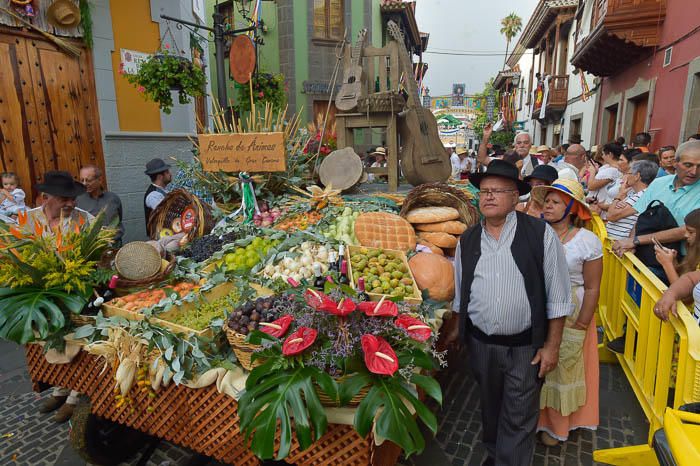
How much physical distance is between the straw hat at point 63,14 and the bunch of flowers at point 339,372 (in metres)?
6.05

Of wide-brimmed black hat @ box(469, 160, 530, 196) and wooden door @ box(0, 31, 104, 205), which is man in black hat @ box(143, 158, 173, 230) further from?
wide-brimmed black hat @ box(469, 160, 530, 196)

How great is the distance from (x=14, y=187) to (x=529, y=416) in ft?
19.8

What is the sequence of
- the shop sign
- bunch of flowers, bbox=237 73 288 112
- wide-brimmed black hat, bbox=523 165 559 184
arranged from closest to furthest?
wide-brimmed black hat, bbox=523 165 559 184, bunch of flowers, bbox=237 73 288 112, the shop sign

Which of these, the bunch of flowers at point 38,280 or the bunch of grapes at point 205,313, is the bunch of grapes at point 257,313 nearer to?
the bunch of grapes at point 205,313

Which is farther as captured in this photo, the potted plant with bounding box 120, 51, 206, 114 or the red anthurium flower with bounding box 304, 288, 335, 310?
the potted plant with bounding box 120, 51, 206, 114

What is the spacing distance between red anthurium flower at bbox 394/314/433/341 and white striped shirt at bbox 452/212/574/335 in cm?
55

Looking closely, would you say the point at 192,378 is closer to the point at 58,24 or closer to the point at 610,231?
the point at 610,231

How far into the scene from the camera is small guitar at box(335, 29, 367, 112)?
17.7 ft

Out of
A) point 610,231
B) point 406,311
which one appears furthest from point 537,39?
point 406,311

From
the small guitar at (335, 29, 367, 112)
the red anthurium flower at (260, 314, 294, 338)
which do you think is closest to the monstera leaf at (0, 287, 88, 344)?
the red anthurium flower at (260, 314, 294, 338)

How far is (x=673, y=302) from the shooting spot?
2.54 meters

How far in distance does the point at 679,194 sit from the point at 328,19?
13.9m

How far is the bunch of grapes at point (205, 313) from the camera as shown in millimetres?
2572

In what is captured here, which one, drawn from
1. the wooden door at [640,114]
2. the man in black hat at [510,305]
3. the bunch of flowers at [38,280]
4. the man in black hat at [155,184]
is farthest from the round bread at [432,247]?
the wooden door at [640,114]
